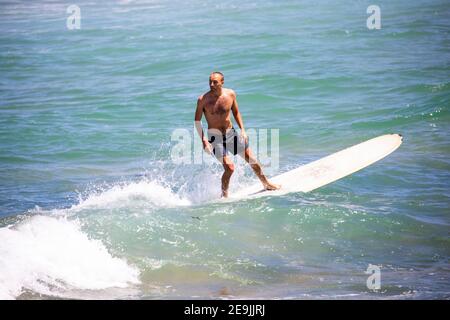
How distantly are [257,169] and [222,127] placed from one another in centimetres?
73

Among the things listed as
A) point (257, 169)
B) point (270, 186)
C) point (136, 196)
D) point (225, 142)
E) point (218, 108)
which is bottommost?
point (136, 196)

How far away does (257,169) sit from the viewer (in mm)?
9273

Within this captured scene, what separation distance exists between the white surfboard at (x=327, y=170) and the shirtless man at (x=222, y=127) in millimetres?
492

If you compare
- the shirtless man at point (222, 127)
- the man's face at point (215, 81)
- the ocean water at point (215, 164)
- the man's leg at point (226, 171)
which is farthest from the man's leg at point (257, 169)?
the man's face at point (215, 81)

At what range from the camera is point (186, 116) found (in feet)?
50.7

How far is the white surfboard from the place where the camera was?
9641 millimetres

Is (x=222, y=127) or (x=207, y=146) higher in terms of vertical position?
(x=222, y=127)

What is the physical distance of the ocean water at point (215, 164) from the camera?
290 inches

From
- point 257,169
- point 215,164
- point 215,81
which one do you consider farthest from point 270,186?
point 215,164

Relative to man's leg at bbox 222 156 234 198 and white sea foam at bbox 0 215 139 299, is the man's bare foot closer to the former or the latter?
man's leg at bbox 222 156 234 198

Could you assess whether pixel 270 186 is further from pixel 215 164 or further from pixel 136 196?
pixel 215 164

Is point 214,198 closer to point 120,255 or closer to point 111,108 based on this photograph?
point 120,255
